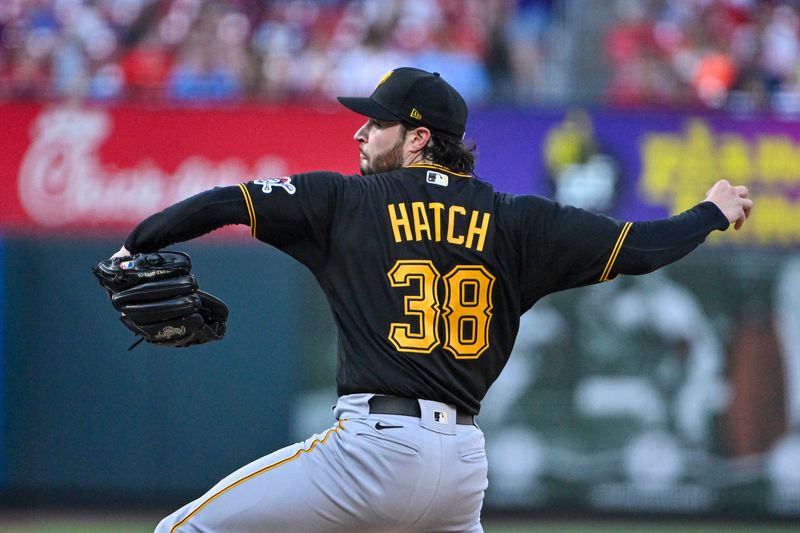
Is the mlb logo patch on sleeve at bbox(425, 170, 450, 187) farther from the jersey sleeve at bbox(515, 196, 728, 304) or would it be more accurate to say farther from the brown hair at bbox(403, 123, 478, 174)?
the jersey sleeve at bbox(515, 196, 728, 304)

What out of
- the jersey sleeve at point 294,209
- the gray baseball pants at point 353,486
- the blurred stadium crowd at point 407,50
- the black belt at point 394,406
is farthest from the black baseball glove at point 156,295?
the blurred stadium crowd at point 407,50

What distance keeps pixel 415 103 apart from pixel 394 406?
3.13 feet

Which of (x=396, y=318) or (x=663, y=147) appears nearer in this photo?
(x=396, y=318)

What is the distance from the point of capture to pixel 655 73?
→ 31.1 ft

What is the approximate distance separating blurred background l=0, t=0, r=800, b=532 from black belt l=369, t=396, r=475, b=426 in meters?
5.67

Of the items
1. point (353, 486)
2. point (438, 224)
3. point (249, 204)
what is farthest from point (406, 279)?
point (353, 486)

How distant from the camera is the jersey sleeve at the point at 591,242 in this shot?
3477mm

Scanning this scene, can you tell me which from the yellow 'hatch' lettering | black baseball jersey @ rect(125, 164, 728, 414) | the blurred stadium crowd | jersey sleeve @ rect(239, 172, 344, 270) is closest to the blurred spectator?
the blurred stadium crowd

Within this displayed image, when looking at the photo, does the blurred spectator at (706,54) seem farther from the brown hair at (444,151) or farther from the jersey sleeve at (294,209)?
the jersey sleeve at (294,209)

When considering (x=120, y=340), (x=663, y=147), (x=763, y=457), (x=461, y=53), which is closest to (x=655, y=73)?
(x=663, y=147)

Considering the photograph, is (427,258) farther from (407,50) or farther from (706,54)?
(706,54)

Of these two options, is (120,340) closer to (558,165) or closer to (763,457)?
(558,165)

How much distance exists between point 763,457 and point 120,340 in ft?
16.7

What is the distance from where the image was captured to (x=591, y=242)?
3.47 metres
